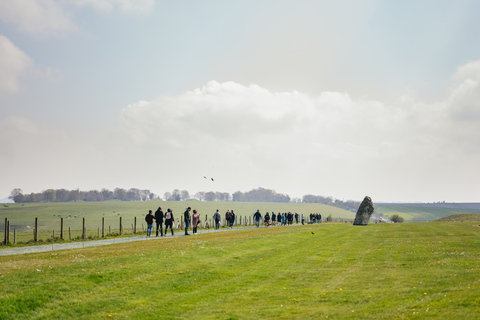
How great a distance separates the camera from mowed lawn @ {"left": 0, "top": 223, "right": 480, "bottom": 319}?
11961mm

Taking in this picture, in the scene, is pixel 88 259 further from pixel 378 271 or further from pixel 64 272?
pixel 378 271

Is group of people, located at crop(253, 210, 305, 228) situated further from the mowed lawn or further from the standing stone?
the mowed lawn

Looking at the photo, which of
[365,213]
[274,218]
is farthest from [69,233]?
[365,213]

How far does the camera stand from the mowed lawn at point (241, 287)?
39.2ft

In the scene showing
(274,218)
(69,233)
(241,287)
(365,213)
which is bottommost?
(274,218)

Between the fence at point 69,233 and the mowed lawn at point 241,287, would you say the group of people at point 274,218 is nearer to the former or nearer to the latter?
the fence at point 69,233

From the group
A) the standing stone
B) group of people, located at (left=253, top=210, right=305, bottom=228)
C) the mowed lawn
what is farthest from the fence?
the standing stone

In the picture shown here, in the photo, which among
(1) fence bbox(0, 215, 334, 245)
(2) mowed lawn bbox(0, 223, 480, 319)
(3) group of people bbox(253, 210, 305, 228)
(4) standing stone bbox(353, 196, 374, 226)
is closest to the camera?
(2) mowed lawn bbox(0, 223, 480, 319)

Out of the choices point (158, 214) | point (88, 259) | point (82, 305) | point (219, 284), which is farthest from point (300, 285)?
point (158, 214)

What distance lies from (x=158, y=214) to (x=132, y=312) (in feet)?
91.2

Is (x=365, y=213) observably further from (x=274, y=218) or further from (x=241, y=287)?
(x=241, y=287)

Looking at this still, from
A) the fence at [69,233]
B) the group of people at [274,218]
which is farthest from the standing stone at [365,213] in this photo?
the fence at [69,233]

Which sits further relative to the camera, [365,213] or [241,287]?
[365,213]

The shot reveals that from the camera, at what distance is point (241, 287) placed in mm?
15859
